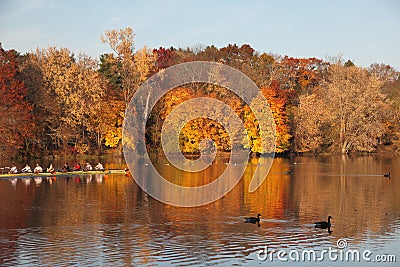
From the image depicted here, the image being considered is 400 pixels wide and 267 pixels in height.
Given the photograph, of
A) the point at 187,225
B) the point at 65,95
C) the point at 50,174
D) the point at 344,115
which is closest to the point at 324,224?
the point at 187,225

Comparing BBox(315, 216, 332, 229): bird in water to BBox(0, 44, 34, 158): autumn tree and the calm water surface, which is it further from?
BBox(0, 44, 34, 158): autumn tree

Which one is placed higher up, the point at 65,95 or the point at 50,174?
the point at 65,95

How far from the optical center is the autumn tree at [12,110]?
53406mm

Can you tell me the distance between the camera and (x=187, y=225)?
23.7 meters

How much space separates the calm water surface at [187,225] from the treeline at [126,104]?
21.7 metres

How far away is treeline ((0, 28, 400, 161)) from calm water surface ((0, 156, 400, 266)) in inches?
854

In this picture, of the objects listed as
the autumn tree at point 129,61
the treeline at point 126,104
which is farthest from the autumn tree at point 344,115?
the autumn tree at point 129,61

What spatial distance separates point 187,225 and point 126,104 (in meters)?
42.0

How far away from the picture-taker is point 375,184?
37.6m

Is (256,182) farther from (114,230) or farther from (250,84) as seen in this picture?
(250,84)

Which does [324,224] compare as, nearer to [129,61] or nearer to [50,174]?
[50,174]

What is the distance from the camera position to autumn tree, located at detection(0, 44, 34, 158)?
53406mm

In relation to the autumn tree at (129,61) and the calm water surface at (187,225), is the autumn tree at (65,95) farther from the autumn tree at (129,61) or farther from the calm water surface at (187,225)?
the calm water surface at (187,225)

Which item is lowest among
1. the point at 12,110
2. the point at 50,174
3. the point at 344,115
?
the point at 50,174
